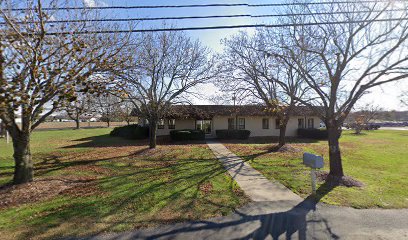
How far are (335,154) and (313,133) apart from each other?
57.4 ft

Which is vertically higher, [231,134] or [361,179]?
[231,134]

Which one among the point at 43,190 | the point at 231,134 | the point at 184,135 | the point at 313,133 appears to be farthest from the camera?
the point at 313,133

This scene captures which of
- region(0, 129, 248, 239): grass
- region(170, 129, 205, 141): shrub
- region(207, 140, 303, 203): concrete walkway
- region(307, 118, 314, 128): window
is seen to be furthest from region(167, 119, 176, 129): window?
region(207, 140, 303, 203): concrete walkway

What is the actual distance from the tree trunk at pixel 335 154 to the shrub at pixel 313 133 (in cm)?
1716

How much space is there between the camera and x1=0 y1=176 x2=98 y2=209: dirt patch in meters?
6.15

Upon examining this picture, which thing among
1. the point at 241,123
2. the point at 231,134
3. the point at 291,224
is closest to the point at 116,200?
the point at 291,224

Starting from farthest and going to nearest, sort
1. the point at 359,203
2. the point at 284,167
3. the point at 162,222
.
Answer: the point at 284,167
the point at 359,203
the point at 162,222

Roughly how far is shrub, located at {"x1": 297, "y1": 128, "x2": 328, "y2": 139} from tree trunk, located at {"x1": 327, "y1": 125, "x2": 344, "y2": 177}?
56.3 ft

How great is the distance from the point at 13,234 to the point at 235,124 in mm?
22436

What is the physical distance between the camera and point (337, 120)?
27.0 feet

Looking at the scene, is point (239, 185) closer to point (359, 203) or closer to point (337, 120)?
point (359, 203)

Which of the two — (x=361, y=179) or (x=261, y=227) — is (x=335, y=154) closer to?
(x=361, y=179)

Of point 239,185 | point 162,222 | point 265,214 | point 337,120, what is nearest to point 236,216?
point 265,214

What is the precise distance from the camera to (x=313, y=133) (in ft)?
79.3
